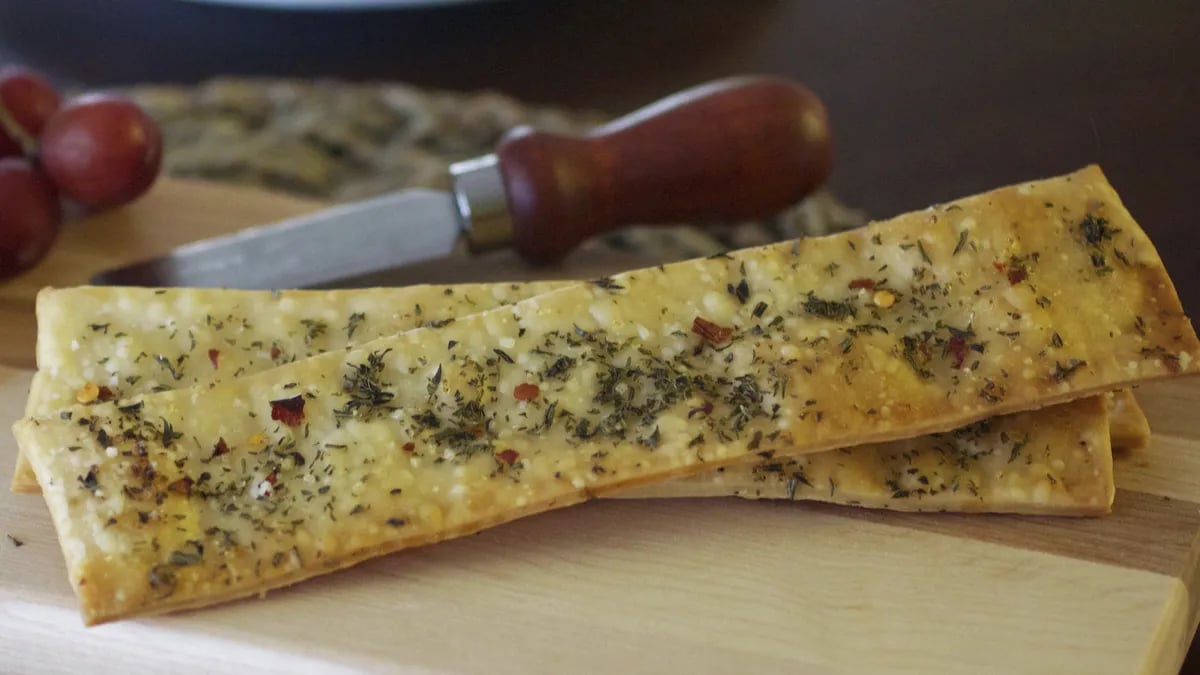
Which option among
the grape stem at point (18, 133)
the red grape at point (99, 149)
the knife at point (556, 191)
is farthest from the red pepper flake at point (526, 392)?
the grape stem at point (18, 133)

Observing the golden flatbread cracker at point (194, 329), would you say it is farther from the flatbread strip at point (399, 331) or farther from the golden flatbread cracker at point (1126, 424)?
the golden flatbread cracker at point (1126, 424)

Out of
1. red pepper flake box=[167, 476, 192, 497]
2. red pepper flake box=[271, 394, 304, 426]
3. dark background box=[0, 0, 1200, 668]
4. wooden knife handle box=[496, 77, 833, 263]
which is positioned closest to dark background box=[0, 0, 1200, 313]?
dark background box=[0, 0, 1200, 668]

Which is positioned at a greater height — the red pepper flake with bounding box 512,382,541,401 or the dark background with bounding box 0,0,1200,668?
the dark background with bounding box 0,0,1200,668

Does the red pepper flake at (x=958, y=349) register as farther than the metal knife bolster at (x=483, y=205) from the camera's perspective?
No

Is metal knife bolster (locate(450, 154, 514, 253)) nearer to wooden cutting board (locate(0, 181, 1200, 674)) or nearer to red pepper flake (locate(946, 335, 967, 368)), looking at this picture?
wooden cutting board (locate(0, 181, 1200, 674))

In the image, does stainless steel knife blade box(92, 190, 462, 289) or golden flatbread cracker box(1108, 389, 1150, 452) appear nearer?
golden flatbread cracker box(1108, 389, 1150, 452)

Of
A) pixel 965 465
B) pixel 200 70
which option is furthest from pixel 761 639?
pixel 200 70

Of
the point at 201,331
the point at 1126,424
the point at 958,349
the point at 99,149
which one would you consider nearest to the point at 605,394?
the point at 958,349

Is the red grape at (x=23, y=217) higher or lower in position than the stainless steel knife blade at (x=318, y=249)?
higher
